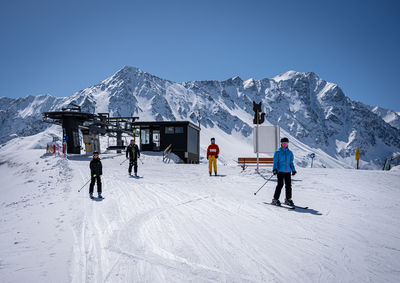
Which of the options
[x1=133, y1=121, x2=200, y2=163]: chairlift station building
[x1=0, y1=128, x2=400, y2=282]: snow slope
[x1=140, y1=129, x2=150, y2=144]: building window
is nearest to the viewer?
[x1=0, y1=128, x2=400, y2=282]: snow slope

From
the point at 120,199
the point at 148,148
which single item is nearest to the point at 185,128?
the point at 148,148

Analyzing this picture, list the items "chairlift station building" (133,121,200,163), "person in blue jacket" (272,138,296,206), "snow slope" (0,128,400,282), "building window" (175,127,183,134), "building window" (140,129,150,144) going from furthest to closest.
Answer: "building window" (140,129,150,144) < "building window" (175,127,183,134) < "chairlift station building" (133,121,200,163) < "person in blue jacket" (272,138,296,206) < "snow slope" (0,128,400,282)

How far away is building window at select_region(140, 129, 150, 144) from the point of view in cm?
3153

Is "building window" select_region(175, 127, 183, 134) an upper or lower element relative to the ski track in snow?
upper

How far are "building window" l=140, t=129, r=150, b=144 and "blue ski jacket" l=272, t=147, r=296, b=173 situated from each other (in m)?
26.7

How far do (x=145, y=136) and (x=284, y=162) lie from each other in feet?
89.5

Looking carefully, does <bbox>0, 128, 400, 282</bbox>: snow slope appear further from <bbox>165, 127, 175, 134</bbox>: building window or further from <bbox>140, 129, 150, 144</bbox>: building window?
<bbox>140, 129, 150, 144</bbox>: building window

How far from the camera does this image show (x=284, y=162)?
20.6 ft

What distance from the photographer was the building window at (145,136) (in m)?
31.5

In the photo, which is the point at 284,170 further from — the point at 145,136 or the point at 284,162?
the point at 145,136

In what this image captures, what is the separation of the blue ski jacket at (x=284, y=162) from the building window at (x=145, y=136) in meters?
26.7

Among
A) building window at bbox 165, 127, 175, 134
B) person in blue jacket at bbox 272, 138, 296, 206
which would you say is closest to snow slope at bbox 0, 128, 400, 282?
person in blue jacket at bbox 272, 138, 296, 206

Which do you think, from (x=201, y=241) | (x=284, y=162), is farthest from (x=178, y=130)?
(x=201, y=241)

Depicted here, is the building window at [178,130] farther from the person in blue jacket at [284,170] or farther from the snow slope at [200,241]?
the person in blue jacket at [284,170]
